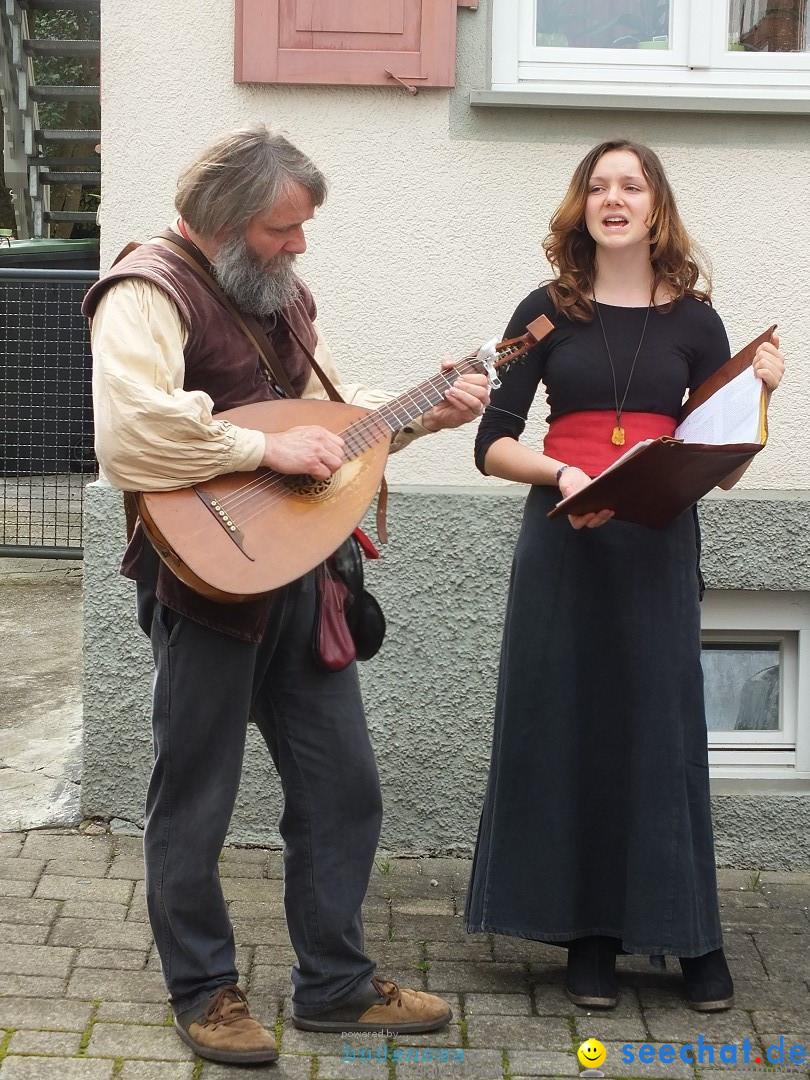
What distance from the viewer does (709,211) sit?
419cm

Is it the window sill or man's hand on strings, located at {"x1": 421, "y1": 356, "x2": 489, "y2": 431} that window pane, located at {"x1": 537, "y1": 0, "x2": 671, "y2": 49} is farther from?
man's hand on strings, located at {"x1": 421, "y1": 356, "x2": 489, "y2": 431}

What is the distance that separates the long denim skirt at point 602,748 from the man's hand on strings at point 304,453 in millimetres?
630

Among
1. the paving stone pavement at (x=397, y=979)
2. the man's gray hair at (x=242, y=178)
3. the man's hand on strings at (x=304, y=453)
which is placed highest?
the man's gray hair at (x=242, y=178)

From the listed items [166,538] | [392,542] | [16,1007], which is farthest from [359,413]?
[16,1007]

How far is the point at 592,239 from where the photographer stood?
3354 mm

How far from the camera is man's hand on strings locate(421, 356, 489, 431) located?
3021 mm

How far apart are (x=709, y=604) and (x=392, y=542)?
996mm

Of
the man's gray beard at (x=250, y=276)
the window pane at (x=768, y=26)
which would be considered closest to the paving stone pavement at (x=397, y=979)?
the man's gray beard at (x=250, y=276)

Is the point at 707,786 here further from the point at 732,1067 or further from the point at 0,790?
the point at 0,790

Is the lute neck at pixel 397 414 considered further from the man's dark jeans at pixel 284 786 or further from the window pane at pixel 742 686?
the window pane at pixel 742 686

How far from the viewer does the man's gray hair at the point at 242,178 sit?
284cm

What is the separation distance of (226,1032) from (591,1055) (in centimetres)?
78

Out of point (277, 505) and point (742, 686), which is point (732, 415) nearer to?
point (277, 505)

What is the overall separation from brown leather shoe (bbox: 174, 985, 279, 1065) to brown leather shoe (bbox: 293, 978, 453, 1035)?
132 mm
